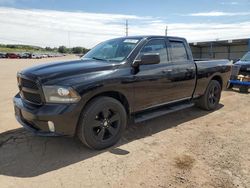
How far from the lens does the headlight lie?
12.9 feet

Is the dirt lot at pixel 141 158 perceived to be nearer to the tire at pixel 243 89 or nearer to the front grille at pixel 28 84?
the front grille at pixel 28 84

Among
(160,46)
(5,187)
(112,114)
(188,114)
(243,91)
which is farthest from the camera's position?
(243,91)

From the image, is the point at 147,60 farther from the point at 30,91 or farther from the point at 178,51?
the point at 30,91

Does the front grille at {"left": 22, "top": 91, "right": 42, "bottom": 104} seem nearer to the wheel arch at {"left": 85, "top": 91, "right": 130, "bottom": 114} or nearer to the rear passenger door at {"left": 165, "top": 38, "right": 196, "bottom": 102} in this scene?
the wheel arch at {"left": 85, "top": 91, "right": 130, "bottom": 114}

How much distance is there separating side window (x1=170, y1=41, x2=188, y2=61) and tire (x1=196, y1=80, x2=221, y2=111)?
4.38 ft

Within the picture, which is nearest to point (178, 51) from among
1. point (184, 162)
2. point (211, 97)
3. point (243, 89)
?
point (211, 97)

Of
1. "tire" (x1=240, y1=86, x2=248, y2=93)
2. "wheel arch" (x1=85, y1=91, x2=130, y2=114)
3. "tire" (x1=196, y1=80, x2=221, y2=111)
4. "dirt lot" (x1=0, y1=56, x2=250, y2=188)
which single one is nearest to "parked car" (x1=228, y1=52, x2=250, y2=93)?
"tire" (x1=240, y1=86, x2=248, y2=93)

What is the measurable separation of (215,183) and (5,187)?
8.77 ft

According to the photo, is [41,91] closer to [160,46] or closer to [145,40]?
[145,40]

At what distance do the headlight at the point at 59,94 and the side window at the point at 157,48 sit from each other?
1810 millimetres

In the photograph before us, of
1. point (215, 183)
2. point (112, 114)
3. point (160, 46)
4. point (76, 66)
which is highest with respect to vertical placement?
point (160, 46)

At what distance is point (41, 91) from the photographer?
3992mm

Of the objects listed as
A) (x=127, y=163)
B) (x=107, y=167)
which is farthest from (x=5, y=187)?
(x=127, y=163)

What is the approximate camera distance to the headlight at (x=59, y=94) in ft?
12.9
